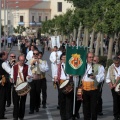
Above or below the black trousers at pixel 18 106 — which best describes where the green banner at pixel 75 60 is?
above

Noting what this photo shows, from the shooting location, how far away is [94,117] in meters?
14.1

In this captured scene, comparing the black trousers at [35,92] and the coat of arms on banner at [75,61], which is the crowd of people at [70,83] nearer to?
the coat of arms on banner at [75,61]

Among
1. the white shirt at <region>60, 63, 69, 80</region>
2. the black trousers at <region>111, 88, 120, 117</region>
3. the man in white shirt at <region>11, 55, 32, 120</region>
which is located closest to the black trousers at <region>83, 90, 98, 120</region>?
the white shirt at <region>60, 63, 69, 80</region>

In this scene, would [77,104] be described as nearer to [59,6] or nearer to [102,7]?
[102,7]

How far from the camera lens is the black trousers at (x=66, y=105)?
48.4 feet

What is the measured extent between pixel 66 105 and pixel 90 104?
0.87m

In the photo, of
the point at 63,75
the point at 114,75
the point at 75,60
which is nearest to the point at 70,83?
the point at 63,75

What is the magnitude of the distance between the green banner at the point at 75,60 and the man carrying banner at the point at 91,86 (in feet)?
0.54

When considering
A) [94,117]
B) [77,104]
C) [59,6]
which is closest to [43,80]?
[77,104]

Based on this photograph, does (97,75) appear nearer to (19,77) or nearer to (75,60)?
(75,60)

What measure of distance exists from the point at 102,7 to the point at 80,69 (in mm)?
22050

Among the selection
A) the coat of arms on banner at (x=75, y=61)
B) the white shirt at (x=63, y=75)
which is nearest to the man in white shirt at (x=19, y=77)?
the white shirt at (x=63, y=75)

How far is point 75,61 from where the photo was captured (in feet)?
47.2

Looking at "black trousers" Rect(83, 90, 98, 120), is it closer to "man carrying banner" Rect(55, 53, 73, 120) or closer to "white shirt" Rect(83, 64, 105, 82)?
"white shirt" Rect(83, 64, 105, 82)
